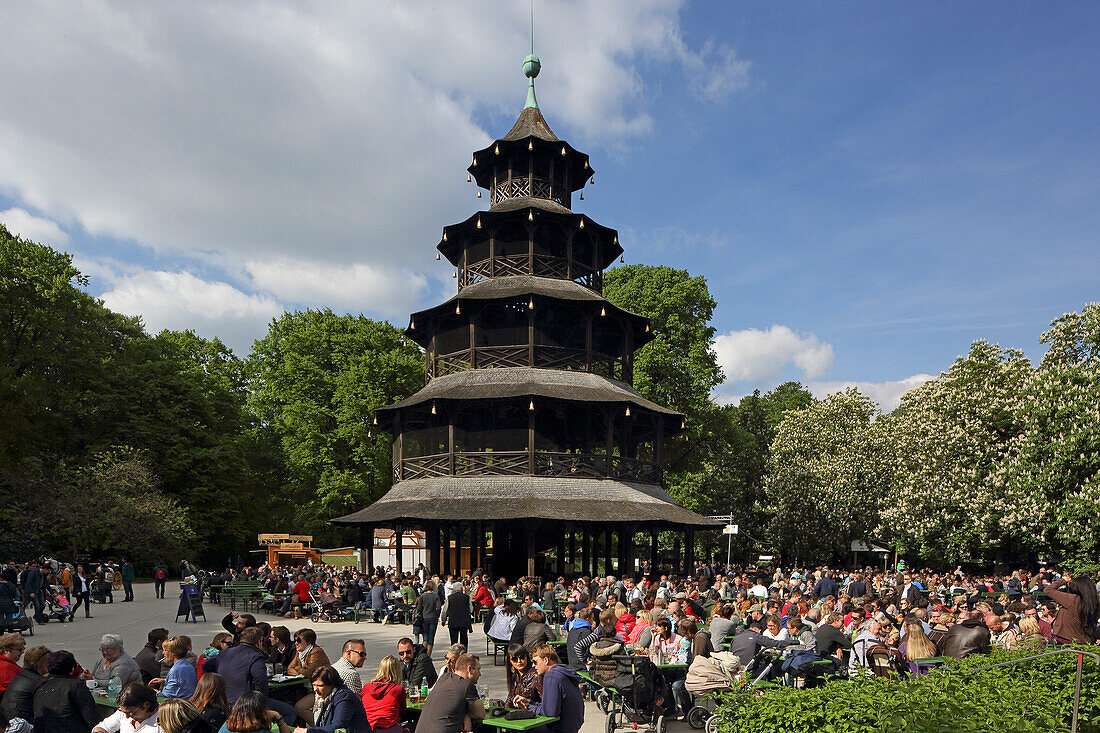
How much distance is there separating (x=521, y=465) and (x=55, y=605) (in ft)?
53.0

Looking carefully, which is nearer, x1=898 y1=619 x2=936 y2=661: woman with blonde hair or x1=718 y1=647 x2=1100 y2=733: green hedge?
x1=718 y1=647 x2=1100 y2=733: green hedge

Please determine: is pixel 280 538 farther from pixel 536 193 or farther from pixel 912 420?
pixel 912 420

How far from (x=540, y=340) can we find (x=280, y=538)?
17.7m

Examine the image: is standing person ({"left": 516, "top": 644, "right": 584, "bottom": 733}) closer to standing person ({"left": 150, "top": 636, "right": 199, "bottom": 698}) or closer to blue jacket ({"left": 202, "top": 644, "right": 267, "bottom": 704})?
blue jacket ({"left": 202, "top": 644, "right": 267, "bottom": 704})

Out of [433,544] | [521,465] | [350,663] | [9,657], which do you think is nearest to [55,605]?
[433,544]

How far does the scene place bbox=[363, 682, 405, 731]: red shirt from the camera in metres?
8.03

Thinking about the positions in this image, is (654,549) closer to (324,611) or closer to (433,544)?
(433,544)

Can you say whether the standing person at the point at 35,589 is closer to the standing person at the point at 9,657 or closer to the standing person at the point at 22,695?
the standing person at the point at 9,657

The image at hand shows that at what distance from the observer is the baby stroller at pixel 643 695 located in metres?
10.3

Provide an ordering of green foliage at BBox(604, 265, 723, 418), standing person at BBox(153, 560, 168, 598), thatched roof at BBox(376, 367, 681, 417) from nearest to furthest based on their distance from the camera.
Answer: thatched roof at BBox(376, 367, 681, 417), standing person at BBox(153, 560, 168, 598), green foliage at BBox(604, 265, 723, 418)

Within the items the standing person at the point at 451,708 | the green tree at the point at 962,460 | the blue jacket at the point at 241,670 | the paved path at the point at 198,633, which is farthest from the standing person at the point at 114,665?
the green tree at the point at 962,460

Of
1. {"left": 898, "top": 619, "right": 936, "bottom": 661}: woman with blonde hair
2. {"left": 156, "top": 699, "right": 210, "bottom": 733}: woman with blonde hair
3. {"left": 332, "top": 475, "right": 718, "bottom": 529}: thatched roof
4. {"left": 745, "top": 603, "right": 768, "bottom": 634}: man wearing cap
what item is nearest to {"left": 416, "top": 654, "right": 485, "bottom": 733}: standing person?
{"left": 156, "top": 699, "right": 210, "bottom": 733}: woman with blonde hair

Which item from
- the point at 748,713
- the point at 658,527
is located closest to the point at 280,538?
the point at 658,527

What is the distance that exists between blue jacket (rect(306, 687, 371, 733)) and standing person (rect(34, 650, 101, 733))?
245 cm
